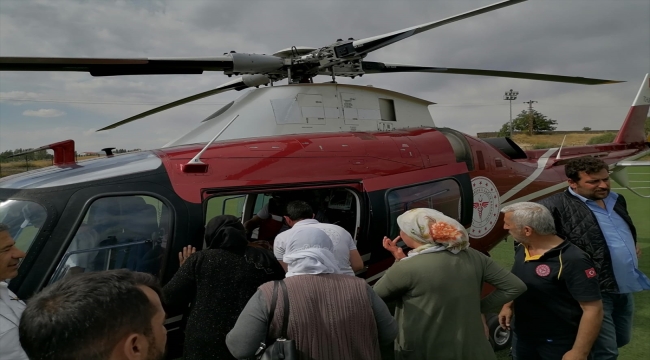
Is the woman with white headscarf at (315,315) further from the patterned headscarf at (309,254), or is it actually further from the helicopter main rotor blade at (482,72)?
the helicopter main rotor blade at (482,72)

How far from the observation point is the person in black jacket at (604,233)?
2.80m

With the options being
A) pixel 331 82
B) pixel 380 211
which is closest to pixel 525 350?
pixel 380 211

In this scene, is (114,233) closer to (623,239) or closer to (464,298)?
(464,298)

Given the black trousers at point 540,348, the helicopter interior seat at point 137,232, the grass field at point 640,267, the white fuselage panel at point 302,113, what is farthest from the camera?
the white fuselage panel at point 302,113

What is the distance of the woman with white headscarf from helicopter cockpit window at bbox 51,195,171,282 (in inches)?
47.8

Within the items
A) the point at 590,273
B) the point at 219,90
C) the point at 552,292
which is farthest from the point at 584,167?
the point at 219,90

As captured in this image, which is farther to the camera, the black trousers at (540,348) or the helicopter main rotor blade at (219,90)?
the helicopter main rotor blade at (219,90)

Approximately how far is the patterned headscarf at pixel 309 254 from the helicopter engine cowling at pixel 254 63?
2.64 meters

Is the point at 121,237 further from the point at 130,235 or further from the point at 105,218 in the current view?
the point at 105,218

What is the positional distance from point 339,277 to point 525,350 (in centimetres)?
159

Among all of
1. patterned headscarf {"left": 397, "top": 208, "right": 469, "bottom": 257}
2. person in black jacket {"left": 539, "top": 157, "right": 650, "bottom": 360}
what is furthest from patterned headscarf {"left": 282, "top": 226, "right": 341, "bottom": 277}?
person in black jacket {"left": 539, "top": 157, "right": 650, "bottom": 360}

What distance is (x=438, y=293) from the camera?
A: 209 cm

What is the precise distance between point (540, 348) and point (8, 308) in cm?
285

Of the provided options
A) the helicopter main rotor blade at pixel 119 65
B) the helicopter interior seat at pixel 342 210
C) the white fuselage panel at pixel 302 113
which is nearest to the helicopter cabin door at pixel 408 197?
the helicopter interior seat at pixel 342 210
